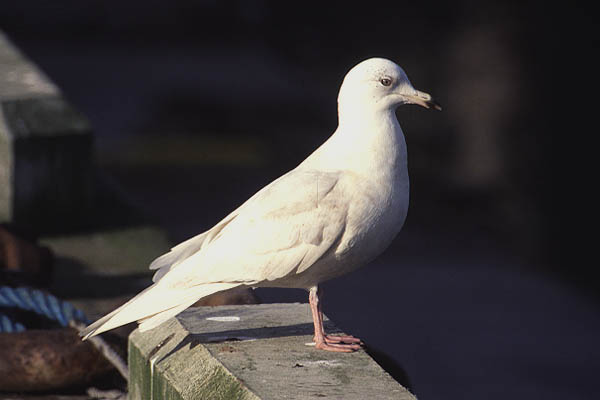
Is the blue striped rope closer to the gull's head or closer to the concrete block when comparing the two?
the concrete block

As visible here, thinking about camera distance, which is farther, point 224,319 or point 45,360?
point 45,360

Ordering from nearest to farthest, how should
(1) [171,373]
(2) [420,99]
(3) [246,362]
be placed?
(3) [246,362]
(1) [171,373]
(2) [420,99]

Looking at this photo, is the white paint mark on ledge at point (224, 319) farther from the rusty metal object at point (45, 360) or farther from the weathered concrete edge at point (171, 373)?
the rusty metal object at point (45, 360)

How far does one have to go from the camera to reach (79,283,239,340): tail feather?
3.35m

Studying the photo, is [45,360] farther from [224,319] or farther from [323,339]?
[323,339]

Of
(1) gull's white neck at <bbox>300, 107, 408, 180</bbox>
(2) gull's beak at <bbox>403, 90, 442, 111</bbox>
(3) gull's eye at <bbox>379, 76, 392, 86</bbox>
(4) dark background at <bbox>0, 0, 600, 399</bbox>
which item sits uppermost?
(3) gull's eye at <bbox>379, 76, 392, 86</bbox>

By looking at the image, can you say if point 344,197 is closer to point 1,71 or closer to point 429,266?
point 1,71

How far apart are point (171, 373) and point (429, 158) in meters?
10.1

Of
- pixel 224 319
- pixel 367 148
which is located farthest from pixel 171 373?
pixel 367 148

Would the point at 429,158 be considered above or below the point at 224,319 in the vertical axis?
below

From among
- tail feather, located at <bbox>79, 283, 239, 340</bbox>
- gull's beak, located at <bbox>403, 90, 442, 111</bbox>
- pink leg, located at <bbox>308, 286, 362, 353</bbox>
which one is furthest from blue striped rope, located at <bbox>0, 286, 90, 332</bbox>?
gull's beak, located at <bbox>403, 90, 442, 111</bbox>

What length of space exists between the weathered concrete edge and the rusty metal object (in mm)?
292

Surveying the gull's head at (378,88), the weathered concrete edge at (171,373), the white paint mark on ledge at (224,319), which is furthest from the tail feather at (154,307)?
the gull's head at (378,88)

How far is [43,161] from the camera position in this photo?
5852 mm
